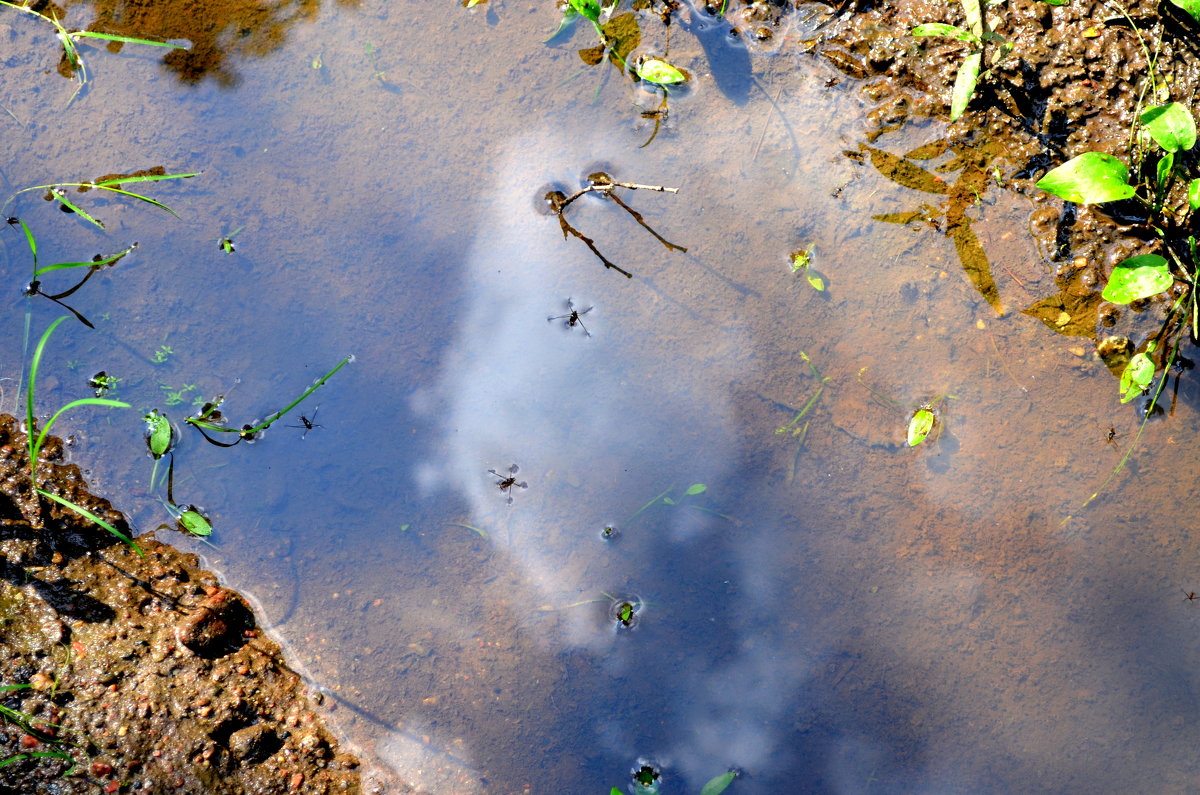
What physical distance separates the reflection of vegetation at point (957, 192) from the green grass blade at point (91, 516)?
10.3 feet

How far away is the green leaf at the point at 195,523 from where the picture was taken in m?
2.68

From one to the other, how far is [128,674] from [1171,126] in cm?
402

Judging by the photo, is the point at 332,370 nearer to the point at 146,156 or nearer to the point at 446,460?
the point at 446,460

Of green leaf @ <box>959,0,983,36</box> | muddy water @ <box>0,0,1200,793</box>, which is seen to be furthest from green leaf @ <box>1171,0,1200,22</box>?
muddy water @ <box>0,0,1200,793</box>

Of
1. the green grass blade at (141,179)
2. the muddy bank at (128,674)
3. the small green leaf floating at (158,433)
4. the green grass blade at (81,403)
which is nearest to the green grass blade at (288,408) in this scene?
the small green leaf floating at (158,433)

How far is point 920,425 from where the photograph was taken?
264 cm

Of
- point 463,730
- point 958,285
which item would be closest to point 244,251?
point 463,730

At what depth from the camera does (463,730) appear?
2.61 metres

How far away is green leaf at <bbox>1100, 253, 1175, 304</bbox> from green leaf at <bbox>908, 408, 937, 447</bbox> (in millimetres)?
699

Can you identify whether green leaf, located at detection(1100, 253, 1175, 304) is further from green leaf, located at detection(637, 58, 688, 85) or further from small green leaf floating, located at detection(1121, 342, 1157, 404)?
green leaf, located at detection(637, 58, 688, 85)

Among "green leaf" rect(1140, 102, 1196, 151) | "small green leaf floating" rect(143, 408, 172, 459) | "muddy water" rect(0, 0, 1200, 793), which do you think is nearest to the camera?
"green leaf" rect(1140, 102, 1196, 151)

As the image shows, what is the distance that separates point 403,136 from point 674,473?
5.92 ft

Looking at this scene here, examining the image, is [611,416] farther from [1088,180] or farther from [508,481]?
[1088,180]

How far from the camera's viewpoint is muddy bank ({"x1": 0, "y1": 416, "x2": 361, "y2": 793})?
2.20 metres
